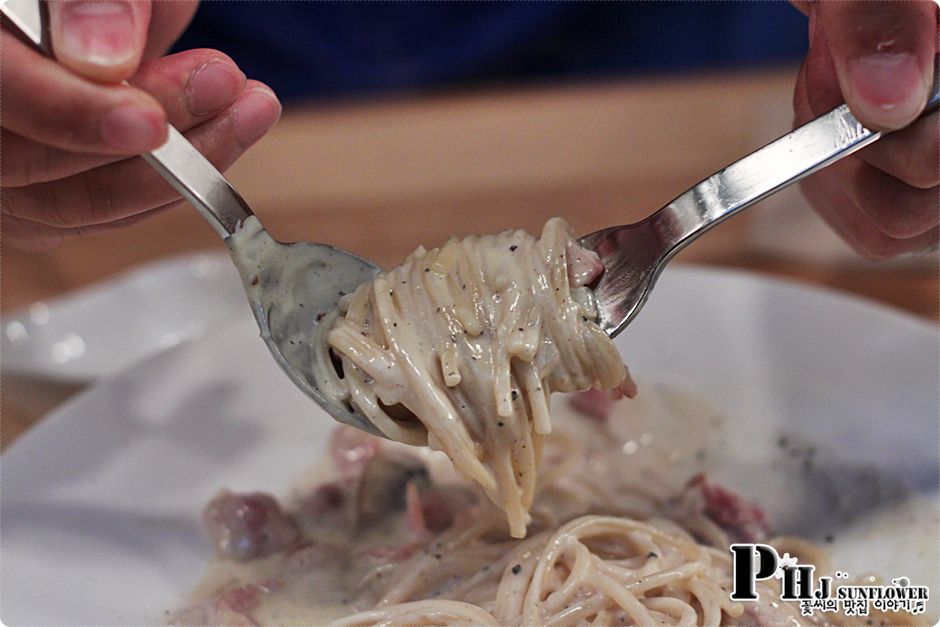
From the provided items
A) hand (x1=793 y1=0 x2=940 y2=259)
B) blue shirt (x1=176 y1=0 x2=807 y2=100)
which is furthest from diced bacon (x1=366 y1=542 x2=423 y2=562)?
blue shirt (x1=176 y1=0 x2=807 y2=100)

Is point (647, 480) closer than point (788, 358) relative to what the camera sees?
Yes

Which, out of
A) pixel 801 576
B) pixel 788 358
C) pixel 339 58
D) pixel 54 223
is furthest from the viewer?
pixel 339 58

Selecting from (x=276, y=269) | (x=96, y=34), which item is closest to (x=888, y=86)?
(x=276, y=269)

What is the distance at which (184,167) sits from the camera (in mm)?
1356

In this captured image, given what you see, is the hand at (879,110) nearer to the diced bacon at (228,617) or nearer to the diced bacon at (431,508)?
the diced bacon at (431,508)

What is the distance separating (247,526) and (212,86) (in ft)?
2.81

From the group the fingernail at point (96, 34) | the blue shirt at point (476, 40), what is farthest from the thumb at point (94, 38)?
the blue shirt at point (476, 40)

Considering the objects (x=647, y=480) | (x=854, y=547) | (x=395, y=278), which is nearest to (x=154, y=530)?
(x=395, y=278)

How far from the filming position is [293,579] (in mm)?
1716

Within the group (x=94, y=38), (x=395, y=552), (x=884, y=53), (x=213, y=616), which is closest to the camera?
(x=94, y=38)

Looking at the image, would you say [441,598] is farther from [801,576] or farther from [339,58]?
[339,58]

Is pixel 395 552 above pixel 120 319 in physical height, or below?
below

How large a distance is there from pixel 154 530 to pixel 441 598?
2.05 ft

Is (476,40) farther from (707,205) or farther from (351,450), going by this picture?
(707,205)
